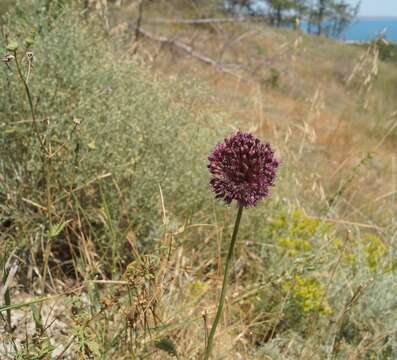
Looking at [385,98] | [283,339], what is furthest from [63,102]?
[385,98]

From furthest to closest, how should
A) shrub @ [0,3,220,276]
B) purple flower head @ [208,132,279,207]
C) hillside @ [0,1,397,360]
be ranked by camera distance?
shrub @ [0,3,220,276], hillside @ [0,1,397,360], purple flower head @ [208,132,279,207]

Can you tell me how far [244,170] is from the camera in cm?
128

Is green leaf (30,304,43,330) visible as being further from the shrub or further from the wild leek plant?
the shrub

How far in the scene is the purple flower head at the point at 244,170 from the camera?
4.14ft

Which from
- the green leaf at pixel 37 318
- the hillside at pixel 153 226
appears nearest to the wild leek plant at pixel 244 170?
the green leaf at pixel 37 318

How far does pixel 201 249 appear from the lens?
109 inches

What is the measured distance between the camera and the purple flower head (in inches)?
49.7

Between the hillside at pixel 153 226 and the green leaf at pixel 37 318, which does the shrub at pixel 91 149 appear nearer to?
the hillside at pixel 153 226

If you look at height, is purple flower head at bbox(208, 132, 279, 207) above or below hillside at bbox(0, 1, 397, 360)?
above

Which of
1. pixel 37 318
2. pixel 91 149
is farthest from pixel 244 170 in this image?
pixel 91 149

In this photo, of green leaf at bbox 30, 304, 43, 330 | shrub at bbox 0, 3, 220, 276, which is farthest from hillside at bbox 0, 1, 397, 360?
green leaf at bbox 30, 304, 43, 330

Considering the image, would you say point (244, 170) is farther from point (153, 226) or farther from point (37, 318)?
point (153, 226)

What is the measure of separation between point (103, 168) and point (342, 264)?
57.0 inches

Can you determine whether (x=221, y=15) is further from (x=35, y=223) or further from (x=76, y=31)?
(x=35, y=223)
